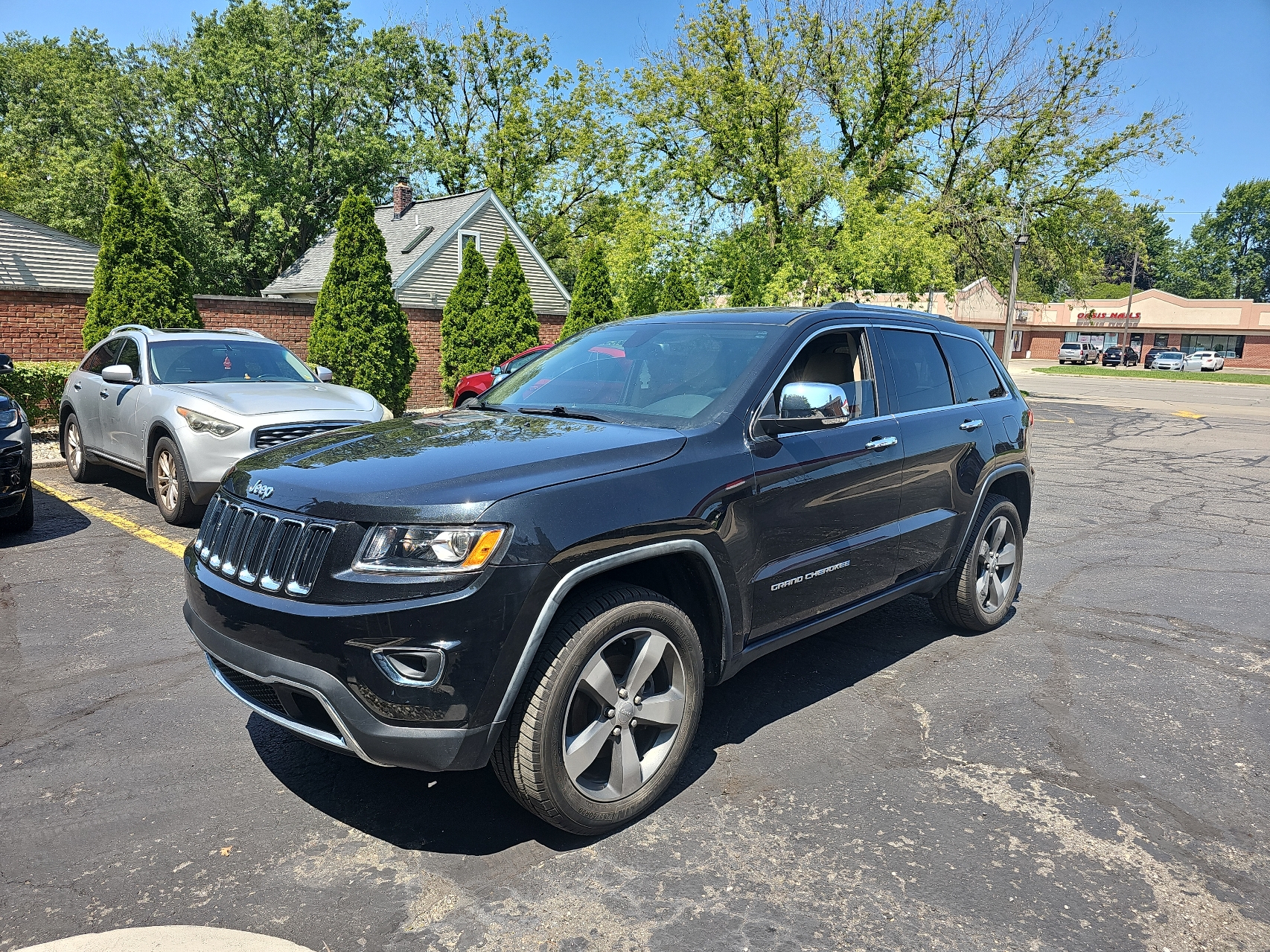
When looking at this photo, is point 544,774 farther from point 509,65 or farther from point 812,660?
point 509,65

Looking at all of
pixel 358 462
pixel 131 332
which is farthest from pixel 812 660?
pixel 131 332

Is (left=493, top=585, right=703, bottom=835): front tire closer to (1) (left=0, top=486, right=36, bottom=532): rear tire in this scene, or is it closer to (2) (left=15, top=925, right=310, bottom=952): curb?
(2) (left=15, top=925, right=310, bottom=952): curb

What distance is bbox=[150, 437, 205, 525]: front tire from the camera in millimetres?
7258

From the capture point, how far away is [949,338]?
16.8ft

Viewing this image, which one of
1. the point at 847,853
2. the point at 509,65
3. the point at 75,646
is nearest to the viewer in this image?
the point at 847,853

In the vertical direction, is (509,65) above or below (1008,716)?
above

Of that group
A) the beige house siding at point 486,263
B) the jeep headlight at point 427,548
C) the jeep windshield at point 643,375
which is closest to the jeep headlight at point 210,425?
the jeep windshield at point 643,375

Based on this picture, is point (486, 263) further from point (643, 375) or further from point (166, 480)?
point (643, 375)

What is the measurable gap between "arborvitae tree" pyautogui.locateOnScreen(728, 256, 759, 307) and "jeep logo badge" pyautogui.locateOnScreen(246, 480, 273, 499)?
20.6 metres

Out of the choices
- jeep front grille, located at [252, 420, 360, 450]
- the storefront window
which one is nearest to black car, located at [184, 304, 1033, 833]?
jeep front grille, located at [252, 420, 360, 450]

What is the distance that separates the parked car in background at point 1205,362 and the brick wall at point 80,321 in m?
60.7

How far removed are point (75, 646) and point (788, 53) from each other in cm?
2559

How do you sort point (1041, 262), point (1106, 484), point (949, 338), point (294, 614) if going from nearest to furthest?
point (294, 614) < point (949, 338) < point (1106, 484) < point (1041, 262)

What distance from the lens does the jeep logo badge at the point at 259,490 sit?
3.02 meters
